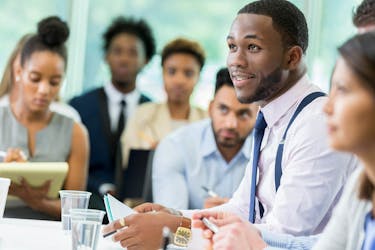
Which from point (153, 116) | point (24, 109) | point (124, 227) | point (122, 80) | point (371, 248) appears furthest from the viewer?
point (122, 80)

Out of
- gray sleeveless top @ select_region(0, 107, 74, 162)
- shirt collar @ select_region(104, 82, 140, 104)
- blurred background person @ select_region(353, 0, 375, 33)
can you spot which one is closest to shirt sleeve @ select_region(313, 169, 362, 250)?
blurred background person @ select_region(353, 0, 375, 33)

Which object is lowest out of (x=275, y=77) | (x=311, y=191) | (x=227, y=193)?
(x=227, y=193)

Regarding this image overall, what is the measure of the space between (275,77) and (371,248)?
3.61ft

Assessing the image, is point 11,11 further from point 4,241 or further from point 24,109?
point 4,241

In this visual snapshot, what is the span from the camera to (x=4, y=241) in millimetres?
2734

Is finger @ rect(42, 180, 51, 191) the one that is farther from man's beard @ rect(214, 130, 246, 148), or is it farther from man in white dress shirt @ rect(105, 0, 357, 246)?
man in white dress shirt @ rect(105, 0, 357, 246)

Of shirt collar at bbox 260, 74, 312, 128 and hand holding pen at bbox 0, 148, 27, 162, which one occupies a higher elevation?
shirt collar at bbox 260, 74, 312, 128

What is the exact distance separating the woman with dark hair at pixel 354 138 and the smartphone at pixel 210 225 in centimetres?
6

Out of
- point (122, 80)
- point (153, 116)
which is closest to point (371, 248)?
point (153, 116)

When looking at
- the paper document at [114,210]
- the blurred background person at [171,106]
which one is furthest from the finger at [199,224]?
the blurred background person at [171,106]

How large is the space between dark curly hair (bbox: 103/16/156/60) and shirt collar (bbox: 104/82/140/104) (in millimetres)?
444

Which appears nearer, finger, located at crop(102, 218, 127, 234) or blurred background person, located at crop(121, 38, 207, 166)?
finger, located at crop(102, 218, 127, 234)

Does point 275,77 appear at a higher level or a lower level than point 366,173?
higher

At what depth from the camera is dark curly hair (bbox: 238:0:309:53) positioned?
9.88 ft
